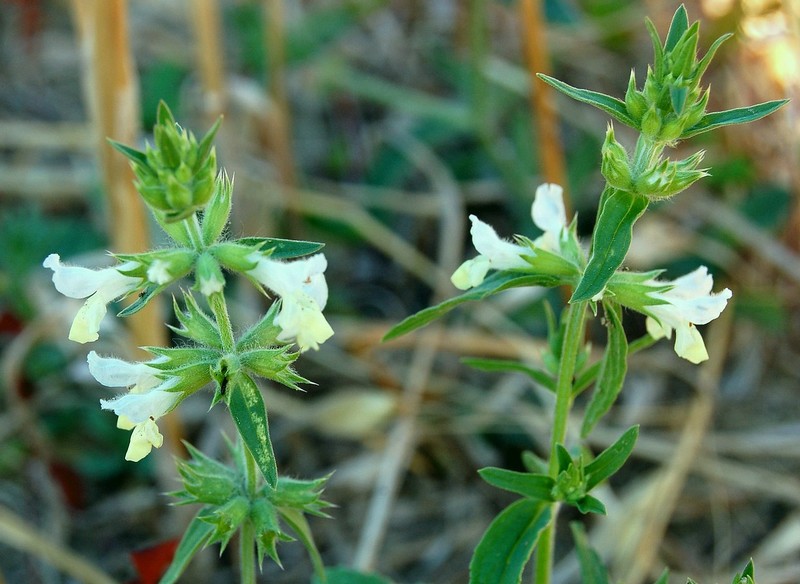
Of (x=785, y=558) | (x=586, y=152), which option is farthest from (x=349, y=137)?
(x=785, y=558)

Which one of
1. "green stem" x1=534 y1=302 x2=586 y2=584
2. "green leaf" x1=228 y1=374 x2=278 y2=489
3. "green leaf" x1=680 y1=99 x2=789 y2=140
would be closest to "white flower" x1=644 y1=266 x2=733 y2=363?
"green stem" x1=534 y1=302 x2=586 y2=584

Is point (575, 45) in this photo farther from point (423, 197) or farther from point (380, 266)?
point (380, 266)

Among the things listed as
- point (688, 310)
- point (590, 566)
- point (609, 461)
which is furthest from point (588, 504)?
point (688, 310)

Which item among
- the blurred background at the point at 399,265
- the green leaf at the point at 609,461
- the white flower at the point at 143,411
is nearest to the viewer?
the white flower at the point at 143,411

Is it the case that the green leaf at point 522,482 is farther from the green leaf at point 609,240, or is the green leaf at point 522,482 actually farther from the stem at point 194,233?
the stem at point 194,233

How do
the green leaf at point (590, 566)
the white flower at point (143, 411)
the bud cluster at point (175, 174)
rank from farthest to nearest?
the green leaf at point (590, 566), the white flower at point (143, 411), the bud cluster at point (175, 174)

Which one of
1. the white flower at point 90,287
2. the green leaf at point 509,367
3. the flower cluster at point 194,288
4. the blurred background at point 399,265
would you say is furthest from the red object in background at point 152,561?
the green leaf at point 509,367
